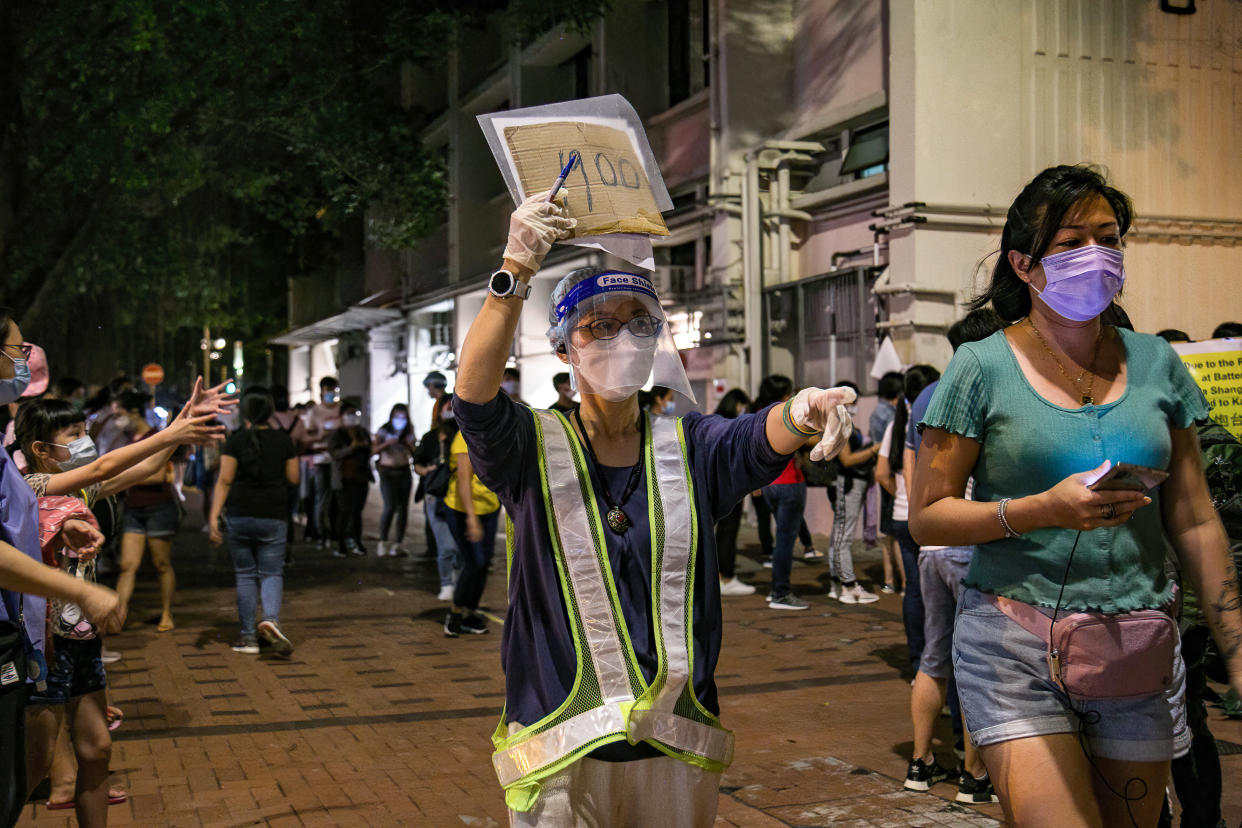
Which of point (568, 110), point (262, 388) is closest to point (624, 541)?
Result: point (568, 110)

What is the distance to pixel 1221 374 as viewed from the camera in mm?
5047

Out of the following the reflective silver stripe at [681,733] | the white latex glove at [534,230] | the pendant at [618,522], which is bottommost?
the reflective silver stripe at [681,733]

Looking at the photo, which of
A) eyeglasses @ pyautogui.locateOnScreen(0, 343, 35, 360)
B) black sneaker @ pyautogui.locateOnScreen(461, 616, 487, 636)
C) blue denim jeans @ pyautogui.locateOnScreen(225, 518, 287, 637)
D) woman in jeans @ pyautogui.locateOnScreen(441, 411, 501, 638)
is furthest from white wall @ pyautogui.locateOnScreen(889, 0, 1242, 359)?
eyeglasses @ pyautogui.locateOnScreen(0, 343, 35, 360)

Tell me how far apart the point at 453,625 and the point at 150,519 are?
2475 mm

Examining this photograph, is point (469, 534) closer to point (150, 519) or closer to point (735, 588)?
point (150, 519)

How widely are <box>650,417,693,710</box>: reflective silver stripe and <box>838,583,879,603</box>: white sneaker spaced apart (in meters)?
8.65

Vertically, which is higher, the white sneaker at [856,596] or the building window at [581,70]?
the building window at [581,70]

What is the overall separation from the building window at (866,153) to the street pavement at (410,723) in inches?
243

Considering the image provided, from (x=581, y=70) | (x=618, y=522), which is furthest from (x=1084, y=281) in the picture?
(x=581, y=70)

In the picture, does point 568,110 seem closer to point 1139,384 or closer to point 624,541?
point 624,541

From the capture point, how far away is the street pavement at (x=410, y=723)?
5.55 metres

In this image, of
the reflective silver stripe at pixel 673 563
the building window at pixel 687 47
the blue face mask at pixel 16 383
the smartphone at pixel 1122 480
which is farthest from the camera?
the building window at pixel 687 47

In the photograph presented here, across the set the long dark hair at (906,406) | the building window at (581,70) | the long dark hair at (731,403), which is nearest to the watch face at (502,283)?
the long dark hair at (906,406)

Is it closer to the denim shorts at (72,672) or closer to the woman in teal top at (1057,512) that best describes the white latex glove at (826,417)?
the woman in teal top at (1057,512)
